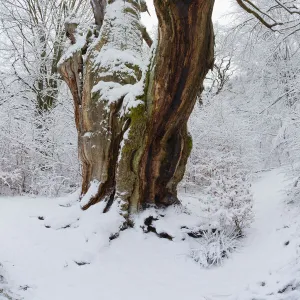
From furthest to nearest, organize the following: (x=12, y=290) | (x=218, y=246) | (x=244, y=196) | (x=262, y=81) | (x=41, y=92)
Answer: (x=262, y=81) → (x=41, y=92) → (x=244, y=196) → (x=218, y=246) → (x=12, y=290)

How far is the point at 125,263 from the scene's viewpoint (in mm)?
3883

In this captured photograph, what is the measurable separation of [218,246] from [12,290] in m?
2.46

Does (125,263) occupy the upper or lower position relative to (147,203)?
lower

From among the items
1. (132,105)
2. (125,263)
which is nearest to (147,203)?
(125,263)

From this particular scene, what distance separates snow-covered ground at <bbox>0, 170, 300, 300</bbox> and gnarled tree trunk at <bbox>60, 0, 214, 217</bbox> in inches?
25.1

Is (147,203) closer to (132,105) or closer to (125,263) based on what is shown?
(125,263)

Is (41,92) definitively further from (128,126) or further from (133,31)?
(128,126)

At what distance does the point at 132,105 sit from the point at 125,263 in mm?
2234

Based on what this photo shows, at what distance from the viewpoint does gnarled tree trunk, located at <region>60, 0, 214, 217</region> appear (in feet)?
14.3

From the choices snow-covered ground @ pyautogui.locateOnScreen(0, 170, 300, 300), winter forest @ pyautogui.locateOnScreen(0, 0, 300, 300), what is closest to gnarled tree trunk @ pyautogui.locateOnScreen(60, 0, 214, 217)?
winter forest @ pyautogui.locateOnScreen(0, 0, 300, 300)

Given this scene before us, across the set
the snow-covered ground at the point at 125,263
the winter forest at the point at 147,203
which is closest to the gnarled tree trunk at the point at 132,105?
the winter forest at the point at 147,203

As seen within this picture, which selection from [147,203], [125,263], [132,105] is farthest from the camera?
[147,203]

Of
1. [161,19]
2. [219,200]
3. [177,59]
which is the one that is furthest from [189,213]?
[161,19]

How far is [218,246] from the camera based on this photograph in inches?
162
